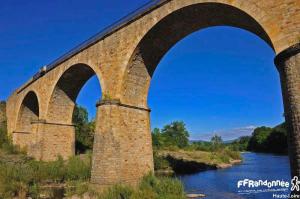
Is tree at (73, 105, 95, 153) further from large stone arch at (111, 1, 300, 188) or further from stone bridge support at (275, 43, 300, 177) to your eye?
stone bridge support at (275, 43, 300, 177)

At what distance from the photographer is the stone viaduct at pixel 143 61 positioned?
26.7ft

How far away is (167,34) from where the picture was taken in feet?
43.2

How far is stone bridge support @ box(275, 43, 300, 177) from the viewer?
752 centimetres

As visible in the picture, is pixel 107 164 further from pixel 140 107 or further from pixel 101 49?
pixel 101 49

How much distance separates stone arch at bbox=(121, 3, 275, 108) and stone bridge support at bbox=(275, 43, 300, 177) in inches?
88.1

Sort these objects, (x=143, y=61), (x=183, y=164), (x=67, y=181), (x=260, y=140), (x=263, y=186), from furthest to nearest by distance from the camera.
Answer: (x=260, y=140) → (x=183, y=164) → (x=263, y=186) → (x=67, y=181) → (x=143, y=61)

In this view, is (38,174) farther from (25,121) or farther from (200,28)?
→ (25,121)

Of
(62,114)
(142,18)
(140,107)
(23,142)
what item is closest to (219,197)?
(140,107)

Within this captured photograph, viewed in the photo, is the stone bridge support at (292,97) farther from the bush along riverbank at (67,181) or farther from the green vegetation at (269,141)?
the green vegetation at (269,141)

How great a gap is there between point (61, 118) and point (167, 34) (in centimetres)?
1113

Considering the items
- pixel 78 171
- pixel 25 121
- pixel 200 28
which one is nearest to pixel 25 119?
pixel 25 121

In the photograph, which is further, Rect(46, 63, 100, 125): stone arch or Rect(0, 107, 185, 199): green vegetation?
Rect(46, 63, 100, 125): stone arch

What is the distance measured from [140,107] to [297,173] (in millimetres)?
8097

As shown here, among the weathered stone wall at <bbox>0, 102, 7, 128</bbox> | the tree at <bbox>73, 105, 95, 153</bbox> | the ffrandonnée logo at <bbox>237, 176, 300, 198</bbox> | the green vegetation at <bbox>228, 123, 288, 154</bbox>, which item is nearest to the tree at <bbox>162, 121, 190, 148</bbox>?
the green vegetation at <bbox>228, 123, 288, 154</bbox>
